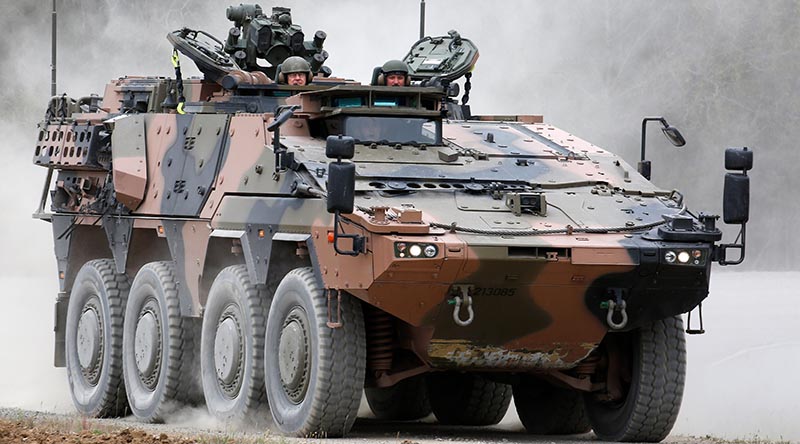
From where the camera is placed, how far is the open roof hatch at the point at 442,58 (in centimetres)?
2308

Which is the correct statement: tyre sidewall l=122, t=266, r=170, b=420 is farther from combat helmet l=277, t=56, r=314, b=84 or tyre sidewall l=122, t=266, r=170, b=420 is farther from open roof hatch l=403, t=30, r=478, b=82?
open roof hatch l=403, t=30, r=478, b=82

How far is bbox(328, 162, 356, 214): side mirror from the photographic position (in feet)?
52.6

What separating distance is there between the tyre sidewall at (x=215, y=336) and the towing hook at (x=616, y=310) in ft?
10.9

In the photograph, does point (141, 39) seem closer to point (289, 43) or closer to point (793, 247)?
point (793, 247)

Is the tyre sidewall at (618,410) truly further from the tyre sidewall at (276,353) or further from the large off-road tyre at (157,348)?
the large off-road tyre at (157,348)

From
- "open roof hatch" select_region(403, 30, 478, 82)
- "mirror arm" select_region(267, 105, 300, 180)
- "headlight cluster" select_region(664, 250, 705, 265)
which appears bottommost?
"headlight cluster" select_region(664, 250, 705, 265)

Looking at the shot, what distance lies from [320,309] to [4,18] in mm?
28312

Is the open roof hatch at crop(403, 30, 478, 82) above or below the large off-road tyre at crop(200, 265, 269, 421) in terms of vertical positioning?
above

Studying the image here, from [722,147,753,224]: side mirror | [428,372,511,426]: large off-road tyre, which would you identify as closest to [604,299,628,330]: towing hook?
[722,147,753,224]: side mirror

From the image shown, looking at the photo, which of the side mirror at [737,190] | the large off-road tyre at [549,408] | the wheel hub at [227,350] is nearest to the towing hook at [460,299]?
the side mirror at [737,190]

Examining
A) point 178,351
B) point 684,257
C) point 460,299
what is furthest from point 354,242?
point 178,351

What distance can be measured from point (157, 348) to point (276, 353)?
325 cm

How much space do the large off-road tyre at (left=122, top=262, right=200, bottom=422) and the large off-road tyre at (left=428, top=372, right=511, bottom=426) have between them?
2.58 metres

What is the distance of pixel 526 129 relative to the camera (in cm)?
2034
